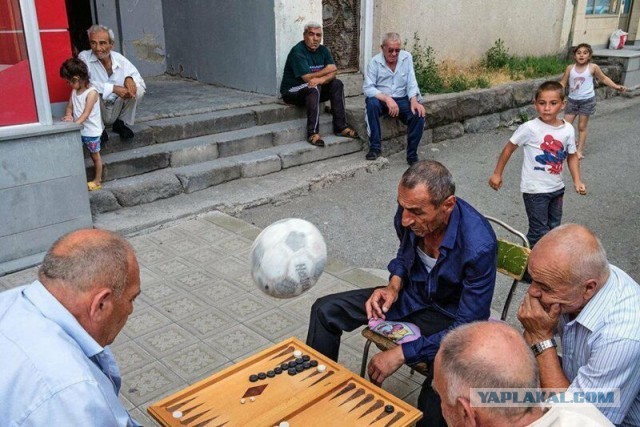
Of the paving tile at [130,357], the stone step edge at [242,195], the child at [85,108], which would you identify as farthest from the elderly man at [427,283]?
the child at [85,108]

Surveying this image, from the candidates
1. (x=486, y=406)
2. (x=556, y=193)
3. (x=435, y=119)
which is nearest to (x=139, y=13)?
(x=435, y=119)

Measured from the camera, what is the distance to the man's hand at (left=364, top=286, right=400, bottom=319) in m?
3.11

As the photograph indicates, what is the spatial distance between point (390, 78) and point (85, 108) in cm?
381

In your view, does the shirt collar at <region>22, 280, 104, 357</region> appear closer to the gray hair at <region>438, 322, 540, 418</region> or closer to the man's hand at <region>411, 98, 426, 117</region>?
the gray hair at <region>438, 322, 540, 418</region>

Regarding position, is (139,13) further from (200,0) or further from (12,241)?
(12,241)

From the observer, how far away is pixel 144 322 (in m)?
4.04

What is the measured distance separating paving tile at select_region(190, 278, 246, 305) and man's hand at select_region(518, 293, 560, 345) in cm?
244

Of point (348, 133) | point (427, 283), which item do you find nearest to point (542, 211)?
point (427, 283)

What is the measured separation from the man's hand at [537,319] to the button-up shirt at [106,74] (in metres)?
4.79

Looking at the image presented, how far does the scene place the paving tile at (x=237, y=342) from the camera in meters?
3.73

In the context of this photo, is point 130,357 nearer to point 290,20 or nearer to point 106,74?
point 106,74

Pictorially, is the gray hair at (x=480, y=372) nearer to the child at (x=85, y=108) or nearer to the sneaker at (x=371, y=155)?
the child at (x=85, y=108)

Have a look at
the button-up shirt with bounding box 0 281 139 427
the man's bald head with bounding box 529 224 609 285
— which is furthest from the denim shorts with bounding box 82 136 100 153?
the man's bald head with bounding box 529 224 609 285

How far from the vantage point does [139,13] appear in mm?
9180
